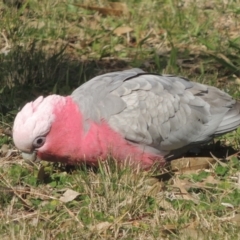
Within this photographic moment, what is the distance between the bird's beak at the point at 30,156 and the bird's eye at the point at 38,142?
68mm

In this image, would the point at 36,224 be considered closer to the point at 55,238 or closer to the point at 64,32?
the point at 55,238

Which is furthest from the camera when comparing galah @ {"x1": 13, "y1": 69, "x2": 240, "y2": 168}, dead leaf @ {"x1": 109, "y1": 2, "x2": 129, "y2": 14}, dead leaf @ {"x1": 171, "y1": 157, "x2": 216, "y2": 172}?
dead leaf @ {"x1": 109, "y1": 2, "x2": 129, "y2": 14}

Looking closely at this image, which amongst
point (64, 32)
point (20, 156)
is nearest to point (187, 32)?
point (64, 32)

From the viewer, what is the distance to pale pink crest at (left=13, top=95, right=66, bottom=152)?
471 cm

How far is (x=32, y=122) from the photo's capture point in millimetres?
4715

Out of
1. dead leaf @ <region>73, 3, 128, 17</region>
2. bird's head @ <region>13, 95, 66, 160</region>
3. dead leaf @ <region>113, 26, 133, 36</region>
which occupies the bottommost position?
dead leaf @ <region>113, 26, 133, 36</region>

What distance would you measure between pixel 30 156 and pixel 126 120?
2.09 feet

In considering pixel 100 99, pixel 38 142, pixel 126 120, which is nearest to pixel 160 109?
pixel 126 120

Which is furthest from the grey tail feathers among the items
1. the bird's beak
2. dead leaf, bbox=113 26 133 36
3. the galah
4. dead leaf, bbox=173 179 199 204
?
dead leaf, bbox=113 26 133 36

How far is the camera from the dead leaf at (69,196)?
4.68 m

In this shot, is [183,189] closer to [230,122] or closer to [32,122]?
[230,122]

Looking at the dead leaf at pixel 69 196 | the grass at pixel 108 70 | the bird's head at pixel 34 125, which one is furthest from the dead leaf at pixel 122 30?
the dead leaf at pixel 69 196

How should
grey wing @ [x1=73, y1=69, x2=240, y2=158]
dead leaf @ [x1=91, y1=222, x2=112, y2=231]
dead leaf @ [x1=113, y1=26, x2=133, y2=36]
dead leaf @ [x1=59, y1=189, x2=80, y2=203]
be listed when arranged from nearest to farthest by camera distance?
dead leaf @ [x1=91, y1=222, x2=112, y2=231] → dead leaf @ [x1=59, y1=189, x2=80, y2=203] → grey wing @ [x1=73, y1=69, x2=240, y2=158] → dead leaf @ [x1=113, y1=26, x2=133, y2=36]

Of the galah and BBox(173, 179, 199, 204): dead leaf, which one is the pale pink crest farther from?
BBox(173, 179, 199, 204): dead leaf
